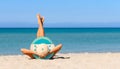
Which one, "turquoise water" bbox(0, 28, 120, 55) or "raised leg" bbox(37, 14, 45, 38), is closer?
"raised leg" bbox(37, 14, 45, 38)

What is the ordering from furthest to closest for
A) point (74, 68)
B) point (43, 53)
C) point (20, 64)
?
point (43, 53), point (20, 64), point (74, 68)

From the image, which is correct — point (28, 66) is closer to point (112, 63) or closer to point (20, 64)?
point (20, 64)

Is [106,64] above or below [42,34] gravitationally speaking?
below

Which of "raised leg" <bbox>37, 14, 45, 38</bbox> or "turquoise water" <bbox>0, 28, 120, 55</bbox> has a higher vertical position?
"raised leg" <bbox>37, 14, 45, 38</bbox>

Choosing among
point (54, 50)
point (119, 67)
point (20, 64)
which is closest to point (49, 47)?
point (54, 50)

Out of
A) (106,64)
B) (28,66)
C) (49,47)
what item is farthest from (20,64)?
(106,64)

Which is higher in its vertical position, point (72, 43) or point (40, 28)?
point (40, 28)

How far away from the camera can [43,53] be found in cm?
1465

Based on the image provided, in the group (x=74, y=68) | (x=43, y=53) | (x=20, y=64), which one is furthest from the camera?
(x=43, y=53)

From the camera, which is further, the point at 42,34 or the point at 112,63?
the point at 42,34

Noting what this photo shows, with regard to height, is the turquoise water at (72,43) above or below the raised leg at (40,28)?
below

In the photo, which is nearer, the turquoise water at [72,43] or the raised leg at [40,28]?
the raised leg at [40,28]

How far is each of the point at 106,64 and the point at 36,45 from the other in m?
2.74

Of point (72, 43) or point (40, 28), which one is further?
point (72, 43)
